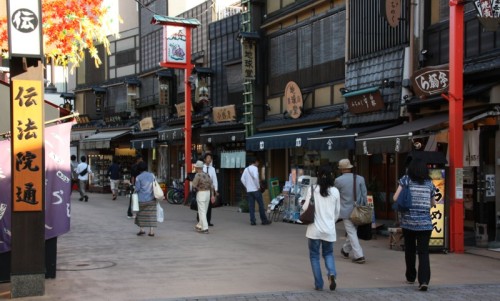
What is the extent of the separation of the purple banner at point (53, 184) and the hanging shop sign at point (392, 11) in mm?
8927

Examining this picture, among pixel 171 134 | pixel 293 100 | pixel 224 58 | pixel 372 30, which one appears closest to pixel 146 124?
pixel 171 134

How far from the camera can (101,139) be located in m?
31.9

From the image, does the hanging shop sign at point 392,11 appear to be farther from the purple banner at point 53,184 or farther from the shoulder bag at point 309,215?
the purple banner at point 53,184

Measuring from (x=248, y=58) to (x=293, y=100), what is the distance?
284 cm

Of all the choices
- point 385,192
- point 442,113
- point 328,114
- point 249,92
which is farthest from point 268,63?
point 442,113

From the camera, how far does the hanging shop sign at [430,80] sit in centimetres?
1241

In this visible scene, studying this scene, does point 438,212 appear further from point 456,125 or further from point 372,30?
point 372,30

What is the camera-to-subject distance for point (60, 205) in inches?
319

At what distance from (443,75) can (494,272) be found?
489cm

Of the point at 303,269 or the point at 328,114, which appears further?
the point at 328,114

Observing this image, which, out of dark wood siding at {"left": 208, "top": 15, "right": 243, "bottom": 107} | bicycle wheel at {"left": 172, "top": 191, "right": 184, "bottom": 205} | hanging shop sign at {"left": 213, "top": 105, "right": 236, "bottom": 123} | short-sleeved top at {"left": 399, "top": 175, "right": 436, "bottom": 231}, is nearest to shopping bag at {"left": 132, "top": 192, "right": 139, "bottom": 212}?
short-sleeved top at {"left": 399, "top": 175, "right": 436, "bottom": 231}

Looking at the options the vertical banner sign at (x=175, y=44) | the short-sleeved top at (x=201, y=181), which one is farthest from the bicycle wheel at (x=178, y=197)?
the short-sleeved top at (x=201, y=181)

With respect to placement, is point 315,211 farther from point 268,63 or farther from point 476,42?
point 268,63

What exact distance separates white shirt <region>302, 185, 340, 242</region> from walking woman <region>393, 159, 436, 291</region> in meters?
0.93
